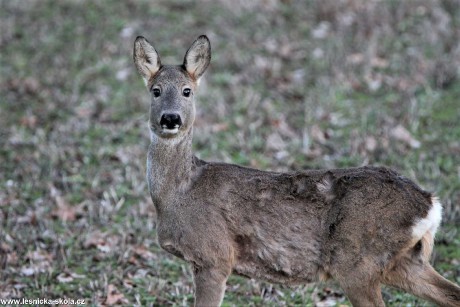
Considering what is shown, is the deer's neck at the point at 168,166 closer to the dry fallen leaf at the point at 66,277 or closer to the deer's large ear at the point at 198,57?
the deer's large ear at the point at 198,57

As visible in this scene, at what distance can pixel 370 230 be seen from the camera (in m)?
6.18

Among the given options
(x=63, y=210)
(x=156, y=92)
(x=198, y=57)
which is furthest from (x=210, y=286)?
(x=63, y=210)

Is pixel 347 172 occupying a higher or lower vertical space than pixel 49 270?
higher

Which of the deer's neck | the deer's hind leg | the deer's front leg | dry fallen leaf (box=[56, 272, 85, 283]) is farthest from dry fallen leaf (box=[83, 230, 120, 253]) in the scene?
the deer's hind leg

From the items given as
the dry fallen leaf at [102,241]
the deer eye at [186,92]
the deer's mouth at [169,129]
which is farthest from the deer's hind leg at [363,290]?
the dry fallen leaf at [102,241]

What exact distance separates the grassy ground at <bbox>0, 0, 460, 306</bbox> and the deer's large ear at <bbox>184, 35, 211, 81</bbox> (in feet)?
6.78

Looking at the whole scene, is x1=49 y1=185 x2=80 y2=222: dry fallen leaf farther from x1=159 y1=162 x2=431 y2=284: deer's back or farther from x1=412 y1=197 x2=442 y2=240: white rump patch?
x1=412 y1=197 x2=442 y2=240: white rump patch

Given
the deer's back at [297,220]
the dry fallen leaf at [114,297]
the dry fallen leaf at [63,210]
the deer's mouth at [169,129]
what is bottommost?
the dry fallen leaf at [114,297]

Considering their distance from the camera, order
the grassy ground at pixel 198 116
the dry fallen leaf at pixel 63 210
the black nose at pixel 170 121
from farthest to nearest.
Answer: the dry fallen leaf at pixel 63 210 → the grassy ground at pixel 198 116 → the black nose at pixel 170 121

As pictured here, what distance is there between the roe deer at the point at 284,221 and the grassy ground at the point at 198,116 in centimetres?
117

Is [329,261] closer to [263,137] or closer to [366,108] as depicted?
[263,137]

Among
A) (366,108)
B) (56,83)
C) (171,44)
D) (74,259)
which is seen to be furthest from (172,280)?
(171,44)

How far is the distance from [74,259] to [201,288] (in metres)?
2.41

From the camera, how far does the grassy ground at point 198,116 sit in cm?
820
